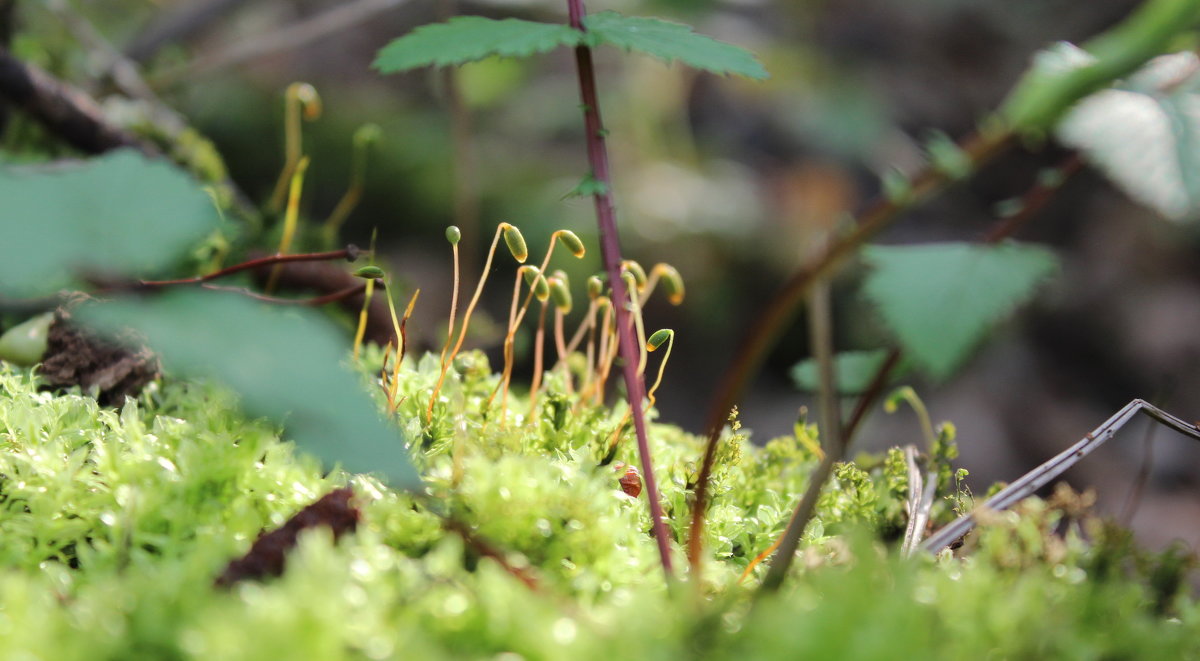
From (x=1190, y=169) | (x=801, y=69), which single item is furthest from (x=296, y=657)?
(x=801, y=69)

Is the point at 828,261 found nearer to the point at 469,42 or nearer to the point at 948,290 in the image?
the point at 948,290

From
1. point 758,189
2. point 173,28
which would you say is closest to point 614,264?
point 173,28

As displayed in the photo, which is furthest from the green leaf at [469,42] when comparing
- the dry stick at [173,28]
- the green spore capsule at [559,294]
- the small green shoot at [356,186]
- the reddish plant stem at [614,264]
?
the dry stick at [173,28]

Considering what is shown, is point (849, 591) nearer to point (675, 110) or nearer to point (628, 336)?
point (628, 336)

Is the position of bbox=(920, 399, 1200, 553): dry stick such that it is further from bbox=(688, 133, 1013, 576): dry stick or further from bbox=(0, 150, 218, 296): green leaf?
bbox=(0, 150, 218, 296): green leaf

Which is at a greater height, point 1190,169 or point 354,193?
point 1190,169

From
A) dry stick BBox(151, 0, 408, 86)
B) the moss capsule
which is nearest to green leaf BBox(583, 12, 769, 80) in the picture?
the moss capsule
